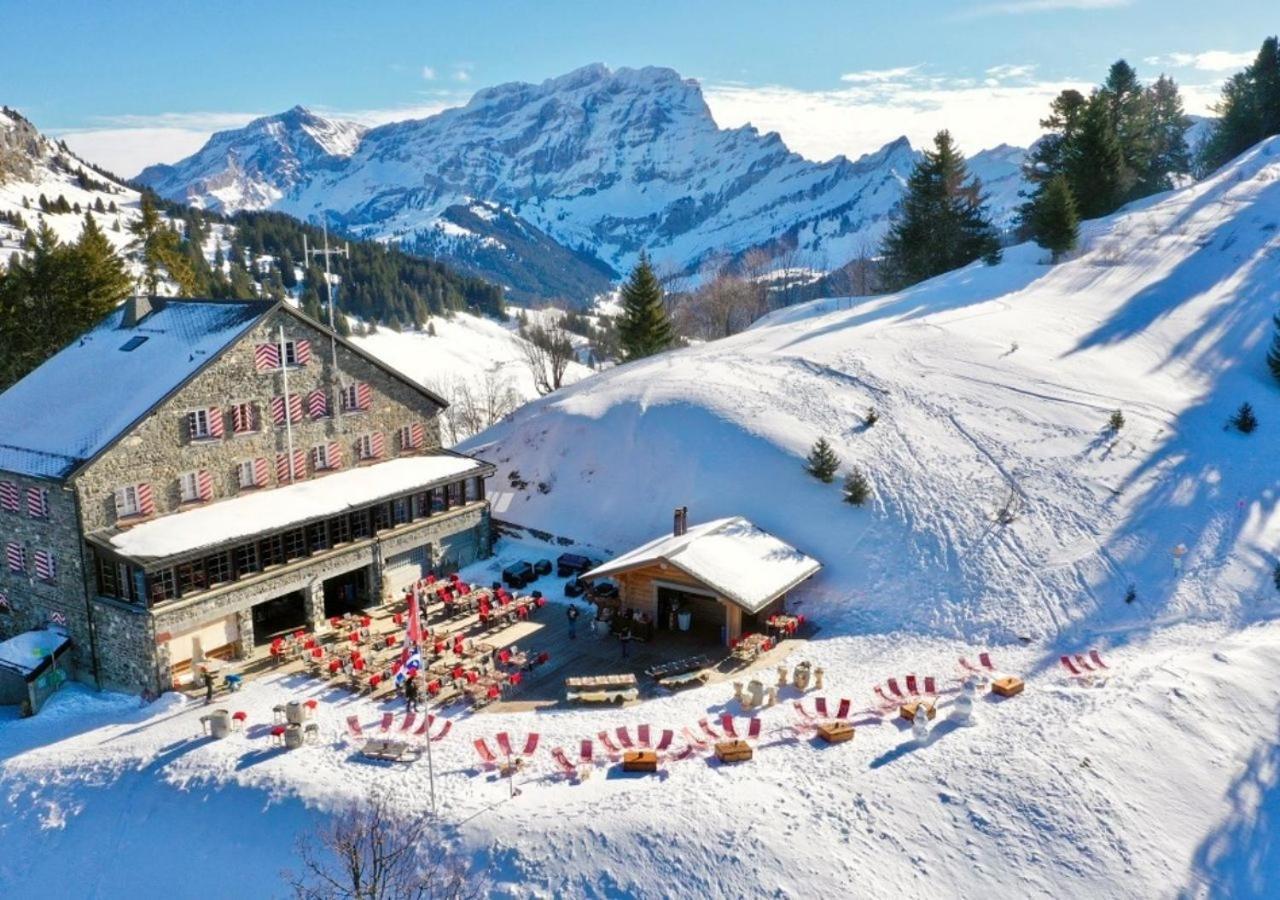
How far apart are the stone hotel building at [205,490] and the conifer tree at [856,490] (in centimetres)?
1711

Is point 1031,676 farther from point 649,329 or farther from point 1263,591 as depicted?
point 649,329

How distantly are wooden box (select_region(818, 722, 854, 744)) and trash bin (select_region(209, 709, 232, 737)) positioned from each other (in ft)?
58.2

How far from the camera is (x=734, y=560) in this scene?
36062 millimetres

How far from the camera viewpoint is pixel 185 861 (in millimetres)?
23297

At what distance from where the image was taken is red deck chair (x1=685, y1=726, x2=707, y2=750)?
85.7 feet

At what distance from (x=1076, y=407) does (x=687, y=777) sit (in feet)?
108

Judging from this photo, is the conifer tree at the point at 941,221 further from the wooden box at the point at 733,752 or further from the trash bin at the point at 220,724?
the trash bin at the point at 220,724

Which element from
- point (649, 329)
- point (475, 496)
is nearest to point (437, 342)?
point (649, 329)

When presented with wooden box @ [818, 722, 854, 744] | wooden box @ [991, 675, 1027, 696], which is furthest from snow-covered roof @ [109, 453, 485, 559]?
wooden box @ [991, 675, 1027, 696]

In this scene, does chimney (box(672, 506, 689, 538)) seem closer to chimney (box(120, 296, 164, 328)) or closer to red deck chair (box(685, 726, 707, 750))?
red deck chair (box(685, 726, 707, 750))

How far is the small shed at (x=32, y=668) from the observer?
31.2 m

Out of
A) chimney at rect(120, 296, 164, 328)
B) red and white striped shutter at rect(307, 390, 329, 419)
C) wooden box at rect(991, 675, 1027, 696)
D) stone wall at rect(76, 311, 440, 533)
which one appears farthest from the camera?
chimney at rect(120, 296, 164, 328)

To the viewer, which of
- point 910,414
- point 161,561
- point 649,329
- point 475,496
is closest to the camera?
point 161,561

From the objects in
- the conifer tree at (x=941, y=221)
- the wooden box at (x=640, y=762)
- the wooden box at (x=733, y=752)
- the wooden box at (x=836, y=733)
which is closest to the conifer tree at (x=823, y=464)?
the wooden box at (x=836, y=733)
